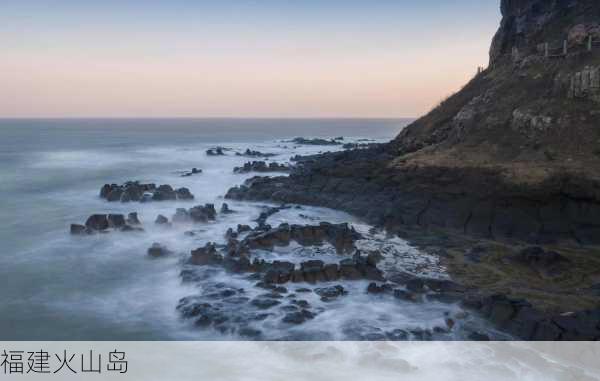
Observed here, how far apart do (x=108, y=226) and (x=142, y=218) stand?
3.08 metres

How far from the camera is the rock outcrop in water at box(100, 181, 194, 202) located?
36750mm

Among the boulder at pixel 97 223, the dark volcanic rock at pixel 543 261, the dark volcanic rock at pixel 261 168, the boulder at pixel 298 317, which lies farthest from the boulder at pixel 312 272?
the dark volcanic rock at pixel 261 168

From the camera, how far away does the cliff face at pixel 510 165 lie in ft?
81.6

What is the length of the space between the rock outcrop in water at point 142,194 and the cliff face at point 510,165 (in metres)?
4.36

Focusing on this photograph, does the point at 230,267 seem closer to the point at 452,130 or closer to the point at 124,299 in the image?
the point at 124,299

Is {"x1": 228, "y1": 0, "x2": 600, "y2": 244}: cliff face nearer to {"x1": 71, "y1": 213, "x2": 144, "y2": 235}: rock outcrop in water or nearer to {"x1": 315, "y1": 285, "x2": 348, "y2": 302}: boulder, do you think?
{"x1": 315, "y1": 285, "x2": 348, "y2": 302}: boulder

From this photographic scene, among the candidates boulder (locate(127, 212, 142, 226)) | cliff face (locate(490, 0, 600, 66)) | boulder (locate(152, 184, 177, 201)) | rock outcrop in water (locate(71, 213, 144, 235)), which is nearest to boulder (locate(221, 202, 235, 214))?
boulder (locate(127, 212, 142, 226))

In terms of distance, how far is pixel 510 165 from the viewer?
2812cm

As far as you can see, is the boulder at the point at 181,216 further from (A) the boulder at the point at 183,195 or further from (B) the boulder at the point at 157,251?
(A) the boulder at the point at 183,195

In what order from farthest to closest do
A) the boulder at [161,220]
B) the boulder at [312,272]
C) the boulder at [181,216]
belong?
1. the boulder at [181,216]
2. the boulder at [161,220]
3. the boulder at [312,272]

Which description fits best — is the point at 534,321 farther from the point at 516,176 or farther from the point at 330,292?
the point at 516,176

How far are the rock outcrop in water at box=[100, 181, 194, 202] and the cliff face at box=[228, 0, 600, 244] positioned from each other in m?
4.36

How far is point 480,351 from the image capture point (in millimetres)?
14367

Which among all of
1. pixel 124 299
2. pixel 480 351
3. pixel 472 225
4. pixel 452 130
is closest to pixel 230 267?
pixel 124 299
